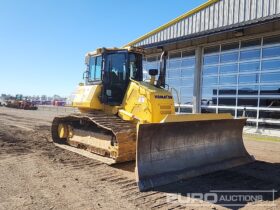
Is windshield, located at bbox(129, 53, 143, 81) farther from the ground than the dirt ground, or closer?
farther from the ground

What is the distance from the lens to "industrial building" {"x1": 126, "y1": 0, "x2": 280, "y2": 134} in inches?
584

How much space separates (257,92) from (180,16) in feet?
23.1

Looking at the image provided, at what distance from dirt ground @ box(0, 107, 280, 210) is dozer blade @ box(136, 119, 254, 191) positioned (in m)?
0.25

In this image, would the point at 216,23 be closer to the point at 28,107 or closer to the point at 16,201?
the point at 16,201

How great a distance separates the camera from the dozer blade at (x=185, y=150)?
22.0ft

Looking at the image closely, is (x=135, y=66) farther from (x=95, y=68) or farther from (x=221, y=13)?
(x=221, y=13)

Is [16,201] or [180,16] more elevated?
[180,16]

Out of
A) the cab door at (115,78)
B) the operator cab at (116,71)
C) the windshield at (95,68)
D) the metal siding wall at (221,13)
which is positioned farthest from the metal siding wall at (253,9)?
the windshield at (95,68)

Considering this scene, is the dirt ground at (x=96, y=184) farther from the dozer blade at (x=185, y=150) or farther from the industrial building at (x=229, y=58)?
the industrial building at (x=229, y=58)

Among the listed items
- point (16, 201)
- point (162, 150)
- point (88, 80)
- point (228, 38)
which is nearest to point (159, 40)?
point (228, 38)

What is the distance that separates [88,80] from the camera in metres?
10.6

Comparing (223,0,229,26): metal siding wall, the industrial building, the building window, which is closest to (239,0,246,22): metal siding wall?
the industrial building

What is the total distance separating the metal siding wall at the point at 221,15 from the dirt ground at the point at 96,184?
817 centimetres

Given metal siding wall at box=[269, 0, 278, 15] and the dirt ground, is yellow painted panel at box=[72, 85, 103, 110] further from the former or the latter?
metal siding wall at box=[269, 0, 278, 15]
